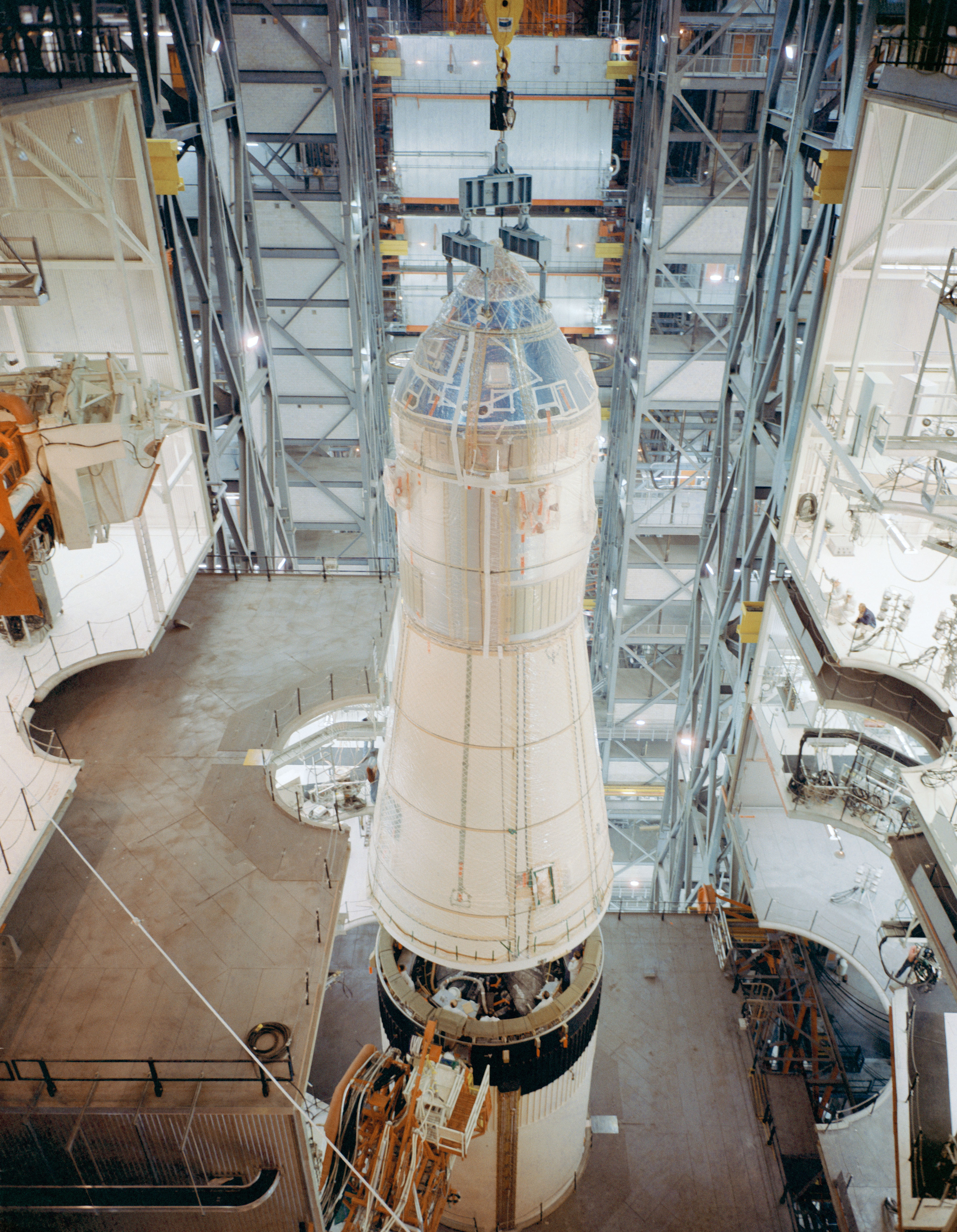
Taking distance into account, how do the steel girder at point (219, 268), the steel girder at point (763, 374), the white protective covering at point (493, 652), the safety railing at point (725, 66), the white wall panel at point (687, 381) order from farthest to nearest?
the white wall panel at point (687, 381), the safety railing at point (725, 66), the steel girder at point (219, 268), the steel girder at point (763, 374), the white protective covering at point (493, 652)

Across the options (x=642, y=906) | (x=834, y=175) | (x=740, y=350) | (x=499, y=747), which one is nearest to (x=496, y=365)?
(x=499, y=747)

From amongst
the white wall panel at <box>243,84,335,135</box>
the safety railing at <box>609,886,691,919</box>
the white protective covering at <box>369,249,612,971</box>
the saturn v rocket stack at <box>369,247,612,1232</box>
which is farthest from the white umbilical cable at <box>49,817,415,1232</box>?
the white wall panel at <box>243,84,335,135</box>

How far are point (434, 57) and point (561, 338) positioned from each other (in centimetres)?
2783

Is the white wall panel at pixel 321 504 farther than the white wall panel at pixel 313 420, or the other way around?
the white wall panel at pixel 321 504

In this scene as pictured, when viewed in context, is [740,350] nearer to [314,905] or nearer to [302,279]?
[302,279]

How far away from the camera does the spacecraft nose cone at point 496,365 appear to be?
10.1 m

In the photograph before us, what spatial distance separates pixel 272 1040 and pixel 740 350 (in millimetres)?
18145

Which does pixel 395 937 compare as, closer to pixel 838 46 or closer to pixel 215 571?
pixel 215 571

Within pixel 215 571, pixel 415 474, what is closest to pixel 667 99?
pixel 215 571

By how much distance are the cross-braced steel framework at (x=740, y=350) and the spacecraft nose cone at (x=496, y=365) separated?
283 inches

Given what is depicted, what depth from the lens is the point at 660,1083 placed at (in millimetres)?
18047

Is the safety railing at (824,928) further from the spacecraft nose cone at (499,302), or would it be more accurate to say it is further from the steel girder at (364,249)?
the steel girder at (364,249)

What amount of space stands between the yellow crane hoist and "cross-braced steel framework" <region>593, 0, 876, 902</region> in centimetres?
652

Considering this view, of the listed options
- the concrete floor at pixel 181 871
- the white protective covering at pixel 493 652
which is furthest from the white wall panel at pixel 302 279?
the white protective covering at pixel 493 652
